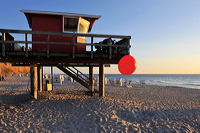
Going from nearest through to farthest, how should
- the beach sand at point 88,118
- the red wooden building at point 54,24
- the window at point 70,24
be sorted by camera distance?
the beach sand at point 88,118, the red wooden building at point 54,24, the window at point 70,24

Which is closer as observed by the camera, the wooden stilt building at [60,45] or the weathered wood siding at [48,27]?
the wooden stilt building at [60,45]

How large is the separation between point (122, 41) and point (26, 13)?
6017 millimetres

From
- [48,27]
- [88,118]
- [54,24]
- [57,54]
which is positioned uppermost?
[54,24]

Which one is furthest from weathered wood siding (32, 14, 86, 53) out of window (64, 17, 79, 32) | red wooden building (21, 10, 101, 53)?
window (64, 17, 79, 32)

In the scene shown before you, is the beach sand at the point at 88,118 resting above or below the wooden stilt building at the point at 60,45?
below

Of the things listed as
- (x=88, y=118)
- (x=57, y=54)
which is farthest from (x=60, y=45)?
(x=88, y=118)

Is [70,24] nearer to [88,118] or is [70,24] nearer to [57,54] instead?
[57,54]

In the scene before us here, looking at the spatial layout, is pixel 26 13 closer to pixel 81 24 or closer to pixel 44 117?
pixel 81 24

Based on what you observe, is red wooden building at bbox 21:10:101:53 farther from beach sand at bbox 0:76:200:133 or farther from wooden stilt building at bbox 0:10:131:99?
beach sand at bbox 0:76:200:133

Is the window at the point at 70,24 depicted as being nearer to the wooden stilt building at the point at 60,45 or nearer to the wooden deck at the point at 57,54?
the wooden stilt building at the point at 60,45

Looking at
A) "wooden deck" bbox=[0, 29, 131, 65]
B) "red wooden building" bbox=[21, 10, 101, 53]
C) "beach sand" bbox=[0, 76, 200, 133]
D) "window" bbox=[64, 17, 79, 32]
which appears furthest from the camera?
"window" bbox=[64, 17, 79, 32]

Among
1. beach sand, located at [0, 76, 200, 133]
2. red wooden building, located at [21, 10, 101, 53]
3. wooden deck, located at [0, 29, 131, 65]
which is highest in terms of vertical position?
red wooden building, located at [21, 10, 101, 53]

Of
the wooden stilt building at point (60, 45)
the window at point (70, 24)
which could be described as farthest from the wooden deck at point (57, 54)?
the window at point (70, 24)

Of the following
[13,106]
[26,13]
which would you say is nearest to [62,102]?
[13,106]
